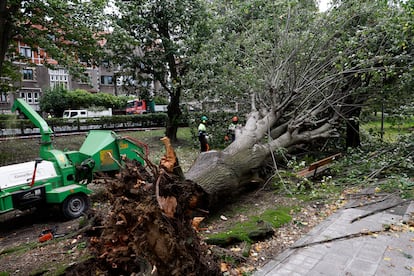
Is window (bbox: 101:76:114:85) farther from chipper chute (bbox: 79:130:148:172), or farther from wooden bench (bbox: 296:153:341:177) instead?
wooden bench (bbox: 296:153:341:177)

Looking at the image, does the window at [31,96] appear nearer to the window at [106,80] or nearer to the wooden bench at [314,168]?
the window at [106,80]

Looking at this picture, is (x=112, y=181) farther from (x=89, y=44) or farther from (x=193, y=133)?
(x=193, y=133)

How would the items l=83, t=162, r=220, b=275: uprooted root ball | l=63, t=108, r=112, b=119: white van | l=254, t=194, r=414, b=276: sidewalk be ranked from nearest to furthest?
l=83, t=162, r=220, b=275: uprooted root ball < l=254, t=194, r=414, b=276: sidewalk < l=63, t=108, r=112, b=119: white van

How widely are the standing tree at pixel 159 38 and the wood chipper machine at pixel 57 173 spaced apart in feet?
24.3

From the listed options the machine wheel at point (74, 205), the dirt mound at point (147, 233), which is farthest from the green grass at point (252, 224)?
the machine wheel at point (74, 205)

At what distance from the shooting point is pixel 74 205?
5574 millimetres

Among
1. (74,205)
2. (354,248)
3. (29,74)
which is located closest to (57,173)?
→ (74,205)

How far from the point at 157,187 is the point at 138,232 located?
0.42m

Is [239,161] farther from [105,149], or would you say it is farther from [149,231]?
[149,231]

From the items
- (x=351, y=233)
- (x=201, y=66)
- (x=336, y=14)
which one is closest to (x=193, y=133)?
(x=201, y=66)

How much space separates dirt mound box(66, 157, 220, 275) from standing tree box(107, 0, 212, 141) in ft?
35.4

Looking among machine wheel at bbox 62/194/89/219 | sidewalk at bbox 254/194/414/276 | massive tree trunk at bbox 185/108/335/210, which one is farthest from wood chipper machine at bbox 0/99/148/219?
sidewalk at bbox 254/194/414/276

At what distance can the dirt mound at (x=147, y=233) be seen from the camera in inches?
99.3

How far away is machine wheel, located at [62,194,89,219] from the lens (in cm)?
540
